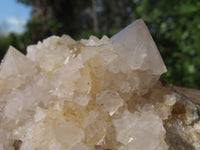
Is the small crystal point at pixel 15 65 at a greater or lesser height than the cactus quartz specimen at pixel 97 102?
greater

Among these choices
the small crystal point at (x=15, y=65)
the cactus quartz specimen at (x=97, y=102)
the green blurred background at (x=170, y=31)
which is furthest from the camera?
the green blurred background at (x=170, y=31)

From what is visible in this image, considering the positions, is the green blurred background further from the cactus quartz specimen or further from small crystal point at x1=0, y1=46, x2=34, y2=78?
small crystal point at x1=0, y1=46, x2=34, y2=78

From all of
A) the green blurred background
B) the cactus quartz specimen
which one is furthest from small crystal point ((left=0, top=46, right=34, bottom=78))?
the green blurred background

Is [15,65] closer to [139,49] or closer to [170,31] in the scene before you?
[139,49]

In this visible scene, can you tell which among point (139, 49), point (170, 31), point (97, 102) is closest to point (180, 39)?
point (170, 31)

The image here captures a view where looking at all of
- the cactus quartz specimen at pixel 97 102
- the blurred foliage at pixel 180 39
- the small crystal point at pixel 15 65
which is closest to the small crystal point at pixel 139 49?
the cactus quartz specimen at pixel 97 102

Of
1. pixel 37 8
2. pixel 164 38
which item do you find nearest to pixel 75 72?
pixel 164 38

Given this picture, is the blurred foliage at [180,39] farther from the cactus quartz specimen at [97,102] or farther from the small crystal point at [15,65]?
the small crystal point at [15,65]

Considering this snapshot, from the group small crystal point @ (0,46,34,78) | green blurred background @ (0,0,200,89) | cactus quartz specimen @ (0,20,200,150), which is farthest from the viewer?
green blurred background @ (0,0,200,89)
